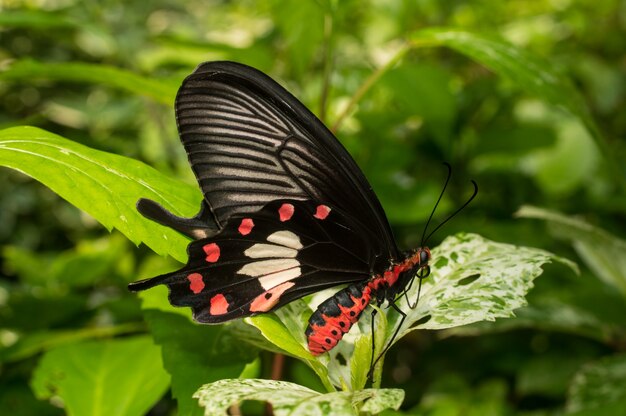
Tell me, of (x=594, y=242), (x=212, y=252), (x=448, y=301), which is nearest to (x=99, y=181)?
(x=212, y=252)

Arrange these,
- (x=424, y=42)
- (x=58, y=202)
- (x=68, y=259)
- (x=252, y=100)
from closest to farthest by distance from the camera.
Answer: (x=252, y=100) < (x=424, y=42) < (x=68, y=259) < (x=58, y=202)

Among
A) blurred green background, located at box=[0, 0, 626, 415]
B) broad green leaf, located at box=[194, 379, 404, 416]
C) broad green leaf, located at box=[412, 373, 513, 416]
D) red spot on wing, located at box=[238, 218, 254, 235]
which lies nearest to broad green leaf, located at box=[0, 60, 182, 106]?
blurred green background, located at box=[0, 0, 626, 415]

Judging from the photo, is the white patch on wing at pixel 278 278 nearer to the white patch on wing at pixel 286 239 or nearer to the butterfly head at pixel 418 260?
the white patch on wing at pixel 286 239

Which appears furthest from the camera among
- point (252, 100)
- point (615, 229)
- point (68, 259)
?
point (615, 229)

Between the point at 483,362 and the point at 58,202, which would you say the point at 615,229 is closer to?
the point at 483,362

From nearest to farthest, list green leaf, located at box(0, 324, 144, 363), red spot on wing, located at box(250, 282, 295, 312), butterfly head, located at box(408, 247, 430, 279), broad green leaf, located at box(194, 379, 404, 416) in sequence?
1. broad green leaf, located at box(194, 379, 404, 416)
2. red spot on wing, located at box(250, 282, 295, 312)
3. butterfly head, located at box(408, 247, 430, 279)
4. green leaf, located at box(0, 324, 144, 363)

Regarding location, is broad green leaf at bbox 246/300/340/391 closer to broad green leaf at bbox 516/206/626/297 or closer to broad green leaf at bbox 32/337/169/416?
broad green leaf at bbox 32/337/169/416

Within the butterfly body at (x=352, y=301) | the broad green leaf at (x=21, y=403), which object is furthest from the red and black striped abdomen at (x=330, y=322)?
the broad green leaf at (x=21, y=403)

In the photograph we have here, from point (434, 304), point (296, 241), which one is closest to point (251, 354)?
point (296, 241)
